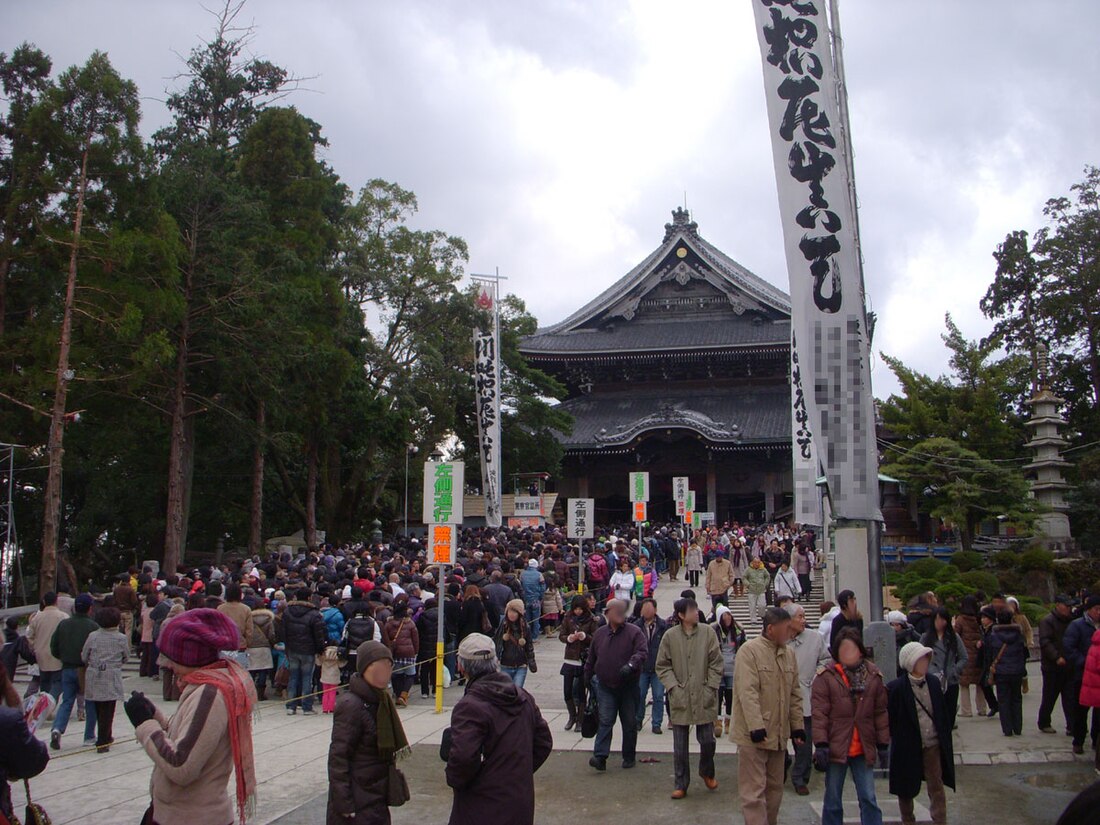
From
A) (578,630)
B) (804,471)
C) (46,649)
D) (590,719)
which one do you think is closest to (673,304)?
(804,471)

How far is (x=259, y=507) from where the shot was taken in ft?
80.8

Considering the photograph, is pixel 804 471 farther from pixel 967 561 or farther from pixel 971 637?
pixel 967 561

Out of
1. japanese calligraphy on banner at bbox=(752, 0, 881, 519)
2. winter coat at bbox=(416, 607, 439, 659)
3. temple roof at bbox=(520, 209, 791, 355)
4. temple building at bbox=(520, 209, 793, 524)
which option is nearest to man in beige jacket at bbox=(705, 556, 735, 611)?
winter coat at bbox=(416, 607, 439, 659)

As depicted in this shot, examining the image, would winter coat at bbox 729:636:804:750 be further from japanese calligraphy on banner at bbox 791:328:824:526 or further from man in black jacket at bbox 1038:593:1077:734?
japanese calligraphy on banner at bbox 791:328:824:526

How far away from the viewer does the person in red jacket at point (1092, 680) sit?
7.75 meters

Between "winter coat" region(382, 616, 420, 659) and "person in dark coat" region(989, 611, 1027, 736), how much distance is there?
21.0 ft

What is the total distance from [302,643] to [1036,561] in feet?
52.9

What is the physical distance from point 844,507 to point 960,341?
22013 mm

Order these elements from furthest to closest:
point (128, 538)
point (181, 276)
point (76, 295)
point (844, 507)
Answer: point (128, 538)
point (181, 276)
point (76, 295)
point (844, 507)

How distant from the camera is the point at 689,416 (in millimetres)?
35625

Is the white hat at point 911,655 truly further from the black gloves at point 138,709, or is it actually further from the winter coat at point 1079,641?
the black gloves at point 138,709

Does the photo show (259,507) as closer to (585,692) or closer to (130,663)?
(130,663)

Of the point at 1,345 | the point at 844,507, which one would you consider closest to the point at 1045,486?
the point at 844,507

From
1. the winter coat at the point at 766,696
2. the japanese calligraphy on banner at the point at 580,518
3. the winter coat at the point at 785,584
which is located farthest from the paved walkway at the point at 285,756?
the japanese calligraphy on banner at the point at 580,518
